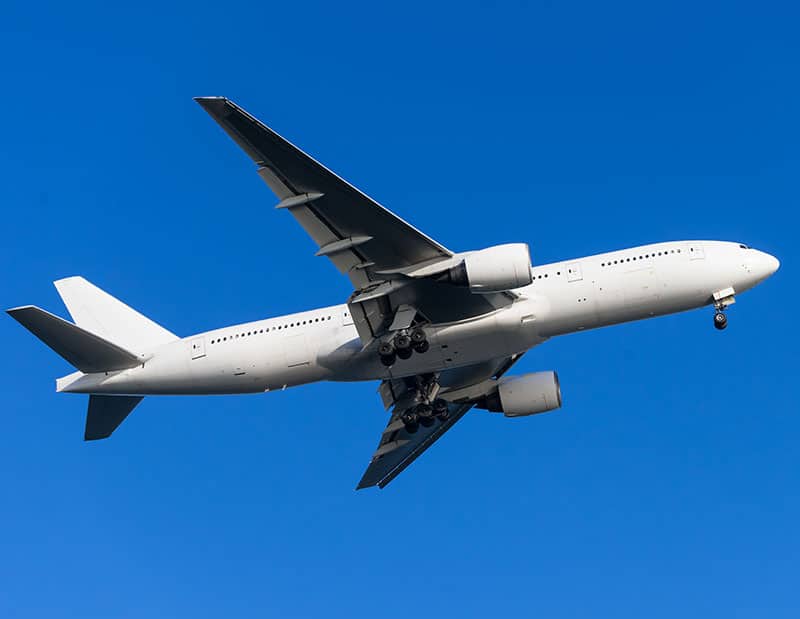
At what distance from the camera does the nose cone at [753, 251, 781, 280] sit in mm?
38375

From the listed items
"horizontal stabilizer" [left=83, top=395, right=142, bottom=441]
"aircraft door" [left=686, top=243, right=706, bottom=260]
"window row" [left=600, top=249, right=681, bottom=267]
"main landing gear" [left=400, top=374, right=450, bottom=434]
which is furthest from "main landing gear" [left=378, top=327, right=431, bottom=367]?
"horizontal stabilizer" [left=83, top=395, right=142, bottom=441]

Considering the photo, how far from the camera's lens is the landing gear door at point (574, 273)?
37469mm

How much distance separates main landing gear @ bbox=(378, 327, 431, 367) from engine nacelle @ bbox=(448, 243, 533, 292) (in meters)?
2.96

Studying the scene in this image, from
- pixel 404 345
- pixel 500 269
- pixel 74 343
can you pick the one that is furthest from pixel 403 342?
pixel 74 343

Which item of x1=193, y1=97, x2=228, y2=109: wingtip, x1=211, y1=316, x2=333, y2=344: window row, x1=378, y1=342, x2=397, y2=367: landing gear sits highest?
x1=193, y1=97, x2=228, y2=109: wingtip

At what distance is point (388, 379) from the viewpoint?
40.2 metres

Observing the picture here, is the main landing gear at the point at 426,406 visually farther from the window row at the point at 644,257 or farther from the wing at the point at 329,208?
the window row at the point at 644,257

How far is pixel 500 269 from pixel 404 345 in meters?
4.42

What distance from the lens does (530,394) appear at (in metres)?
42.7

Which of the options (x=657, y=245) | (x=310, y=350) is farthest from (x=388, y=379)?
(x=657, y=245)

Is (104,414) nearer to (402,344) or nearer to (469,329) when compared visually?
(402,344)

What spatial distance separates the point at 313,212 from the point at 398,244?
2.97 m

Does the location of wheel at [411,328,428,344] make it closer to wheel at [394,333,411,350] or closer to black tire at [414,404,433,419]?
wheel at [394,333,411,350]

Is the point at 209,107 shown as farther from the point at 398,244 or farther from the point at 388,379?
the point at 388,379
